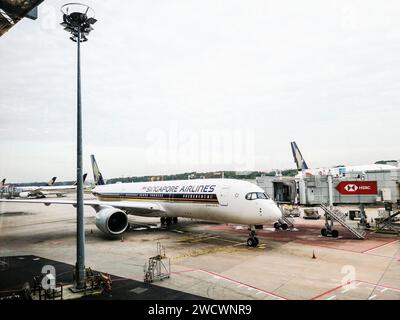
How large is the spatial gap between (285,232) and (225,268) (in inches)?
510

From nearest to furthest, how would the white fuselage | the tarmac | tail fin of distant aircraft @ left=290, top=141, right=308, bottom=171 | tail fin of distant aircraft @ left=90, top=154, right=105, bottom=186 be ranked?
the tarmac < the white fuselage < tail fin of distant aircraft @ left=90, top=154, right=105, bottom=186 < tail fin of distant aircraft @ left=290, top=141, right=308, bottom=171

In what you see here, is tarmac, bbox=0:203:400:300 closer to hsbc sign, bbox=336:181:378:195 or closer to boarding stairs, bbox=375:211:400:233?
boarding stairs, bbox=375:211:400:233

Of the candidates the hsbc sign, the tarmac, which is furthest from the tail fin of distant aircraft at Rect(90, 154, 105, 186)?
the hsbc sign

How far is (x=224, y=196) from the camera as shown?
23516 mm

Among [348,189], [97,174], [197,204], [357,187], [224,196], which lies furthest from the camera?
[97,174]

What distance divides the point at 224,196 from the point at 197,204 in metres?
3.18

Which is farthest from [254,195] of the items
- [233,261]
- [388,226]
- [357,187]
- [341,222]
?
[388,226]

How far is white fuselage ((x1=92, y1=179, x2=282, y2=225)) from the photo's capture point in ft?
69.7

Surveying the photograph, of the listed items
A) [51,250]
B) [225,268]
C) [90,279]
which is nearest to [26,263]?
[51,250]

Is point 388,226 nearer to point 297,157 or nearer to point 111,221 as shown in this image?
point 111,221

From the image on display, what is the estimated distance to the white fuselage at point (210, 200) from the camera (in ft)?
69.7
